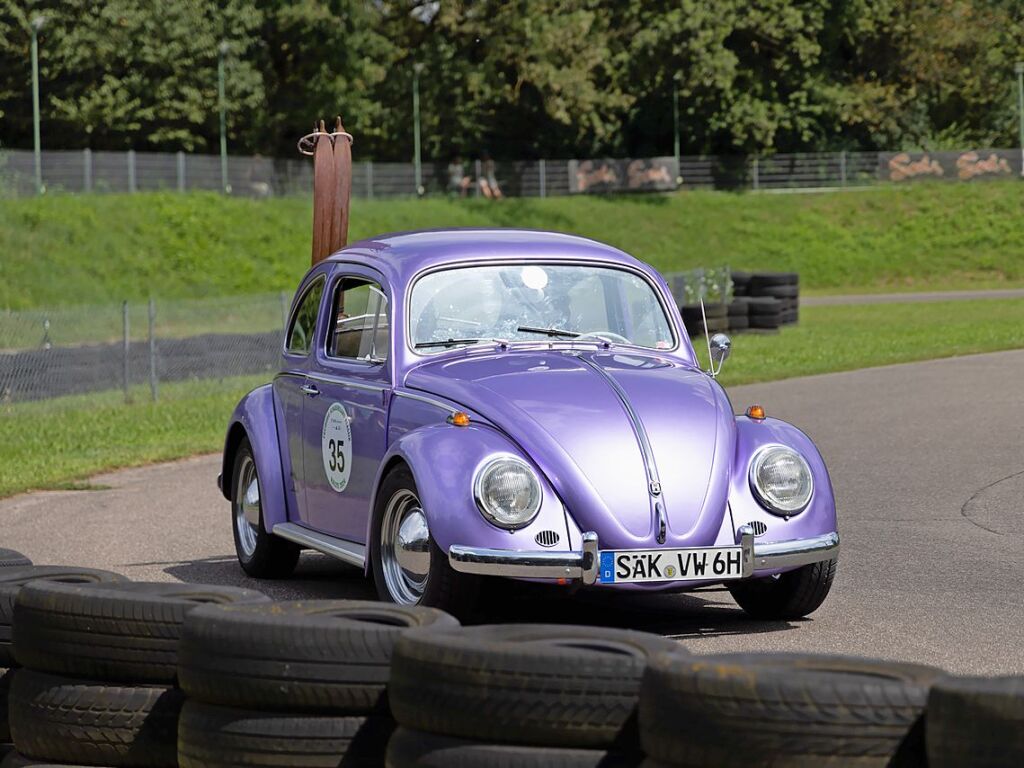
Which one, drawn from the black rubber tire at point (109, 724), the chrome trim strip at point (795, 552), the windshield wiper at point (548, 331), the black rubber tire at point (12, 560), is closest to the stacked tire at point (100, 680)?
the black rubber tire at point (109, 724)

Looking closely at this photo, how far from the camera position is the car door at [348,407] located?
8445 mm

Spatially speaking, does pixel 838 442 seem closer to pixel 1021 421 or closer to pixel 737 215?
pixel 1021 421

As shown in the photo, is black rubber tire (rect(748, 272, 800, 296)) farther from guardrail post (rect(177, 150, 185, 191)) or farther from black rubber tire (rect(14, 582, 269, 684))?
black rubber tire (rect(14, 582, 269, 684))

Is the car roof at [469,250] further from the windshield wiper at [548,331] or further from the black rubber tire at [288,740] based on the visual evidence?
the black rubber tire at [288,740]

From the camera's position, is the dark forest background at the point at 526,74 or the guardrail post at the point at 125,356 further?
the dark forest background at the point at 526,74

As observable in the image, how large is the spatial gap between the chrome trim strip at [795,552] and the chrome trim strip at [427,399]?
1468mm

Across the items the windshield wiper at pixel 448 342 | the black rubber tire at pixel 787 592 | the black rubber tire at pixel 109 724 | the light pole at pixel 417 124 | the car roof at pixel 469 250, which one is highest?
the light pole at pixel 417 124

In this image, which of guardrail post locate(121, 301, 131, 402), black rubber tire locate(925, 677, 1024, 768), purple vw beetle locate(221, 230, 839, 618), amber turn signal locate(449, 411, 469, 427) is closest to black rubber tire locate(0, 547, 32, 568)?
purple vw beetle locate(221, 230, 839, 618)

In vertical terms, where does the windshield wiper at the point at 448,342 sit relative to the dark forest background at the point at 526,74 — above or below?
below

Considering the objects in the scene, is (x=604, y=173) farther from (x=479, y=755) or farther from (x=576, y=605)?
(x=479, y=755)

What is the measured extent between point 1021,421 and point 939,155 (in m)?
49.8

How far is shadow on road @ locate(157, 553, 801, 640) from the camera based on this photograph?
7.93 metres

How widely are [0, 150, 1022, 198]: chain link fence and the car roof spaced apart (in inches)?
1707

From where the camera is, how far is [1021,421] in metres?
16.7
